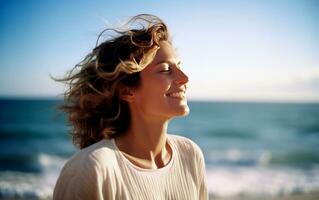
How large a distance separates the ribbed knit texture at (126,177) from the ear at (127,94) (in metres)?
0.21

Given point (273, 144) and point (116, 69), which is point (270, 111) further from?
point (116, 69)

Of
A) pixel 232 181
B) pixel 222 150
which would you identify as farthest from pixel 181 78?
pixel 222 150

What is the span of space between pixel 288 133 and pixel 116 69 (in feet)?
58.6

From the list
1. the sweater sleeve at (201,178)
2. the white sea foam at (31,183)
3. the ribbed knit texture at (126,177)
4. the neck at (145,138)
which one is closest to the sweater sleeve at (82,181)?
the ribbed knit texture at (126,177)

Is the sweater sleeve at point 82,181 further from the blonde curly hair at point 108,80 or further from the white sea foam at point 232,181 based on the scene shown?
the white sea foam at point 232,181

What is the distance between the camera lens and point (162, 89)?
1807 millimetres

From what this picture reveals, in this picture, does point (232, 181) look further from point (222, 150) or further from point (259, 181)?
point (222, 150)

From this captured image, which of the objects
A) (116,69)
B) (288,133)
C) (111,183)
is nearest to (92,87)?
(116,69)

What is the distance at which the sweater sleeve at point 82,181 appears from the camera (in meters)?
1.49

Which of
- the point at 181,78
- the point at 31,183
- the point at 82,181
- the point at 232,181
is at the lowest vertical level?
the point at 31,183

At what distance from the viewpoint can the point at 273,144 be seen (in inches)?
627

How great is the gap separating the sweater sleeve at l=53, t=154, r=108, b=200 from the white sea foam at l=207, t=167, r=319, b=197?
5288 millimetres

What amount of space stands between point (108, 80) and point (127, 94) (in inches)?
4.2

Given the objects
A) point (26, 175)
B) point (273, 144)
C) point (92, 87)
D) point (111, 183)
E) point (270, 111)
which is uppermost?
point (92, 87)
